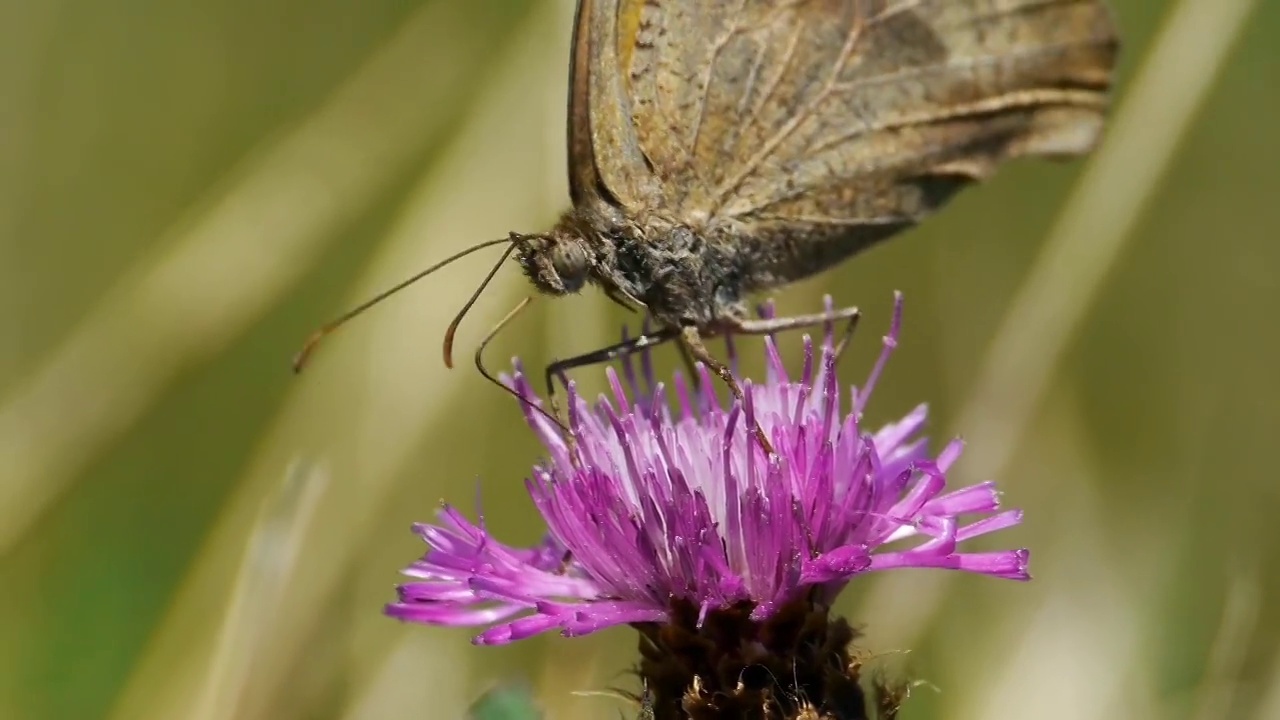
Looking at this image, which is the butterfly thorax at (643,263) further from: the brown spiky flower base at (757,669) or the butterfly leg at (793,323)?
the brown spiky flower base at (757,669)

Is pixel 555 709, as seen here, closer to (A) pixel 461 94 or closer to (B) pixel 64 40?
(A) pixel 461 94

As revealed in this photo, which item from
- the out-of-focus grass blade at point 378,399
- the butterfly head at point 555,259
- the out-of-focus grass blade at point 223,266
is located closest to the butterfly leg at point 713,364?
the butterfly head at point 555,259

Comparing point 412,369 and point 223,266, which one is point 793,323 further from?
point 223,266

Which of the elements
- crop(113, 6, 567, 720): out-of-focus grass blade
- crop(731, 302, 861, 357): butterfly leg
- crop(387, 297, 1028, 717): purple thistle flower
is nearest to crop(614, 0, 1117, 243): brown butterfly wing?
crop(731, 302, 861, 357): butterfly leg

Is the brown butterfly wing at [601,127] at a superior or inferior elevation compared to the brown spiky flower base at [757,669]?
superior

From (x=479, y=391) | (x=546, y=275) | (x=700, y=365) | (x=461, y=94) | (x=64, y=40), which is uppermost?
(x=64, y=40)

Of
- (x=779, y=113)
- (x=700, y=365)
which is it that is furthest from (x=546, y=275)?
(x=779, y=113)

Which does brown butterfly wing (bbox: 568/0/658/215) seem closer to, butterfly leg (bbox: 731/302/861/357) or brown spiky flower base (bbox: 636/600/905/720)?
butterfly leg (bbox: 731/302/861/357)
